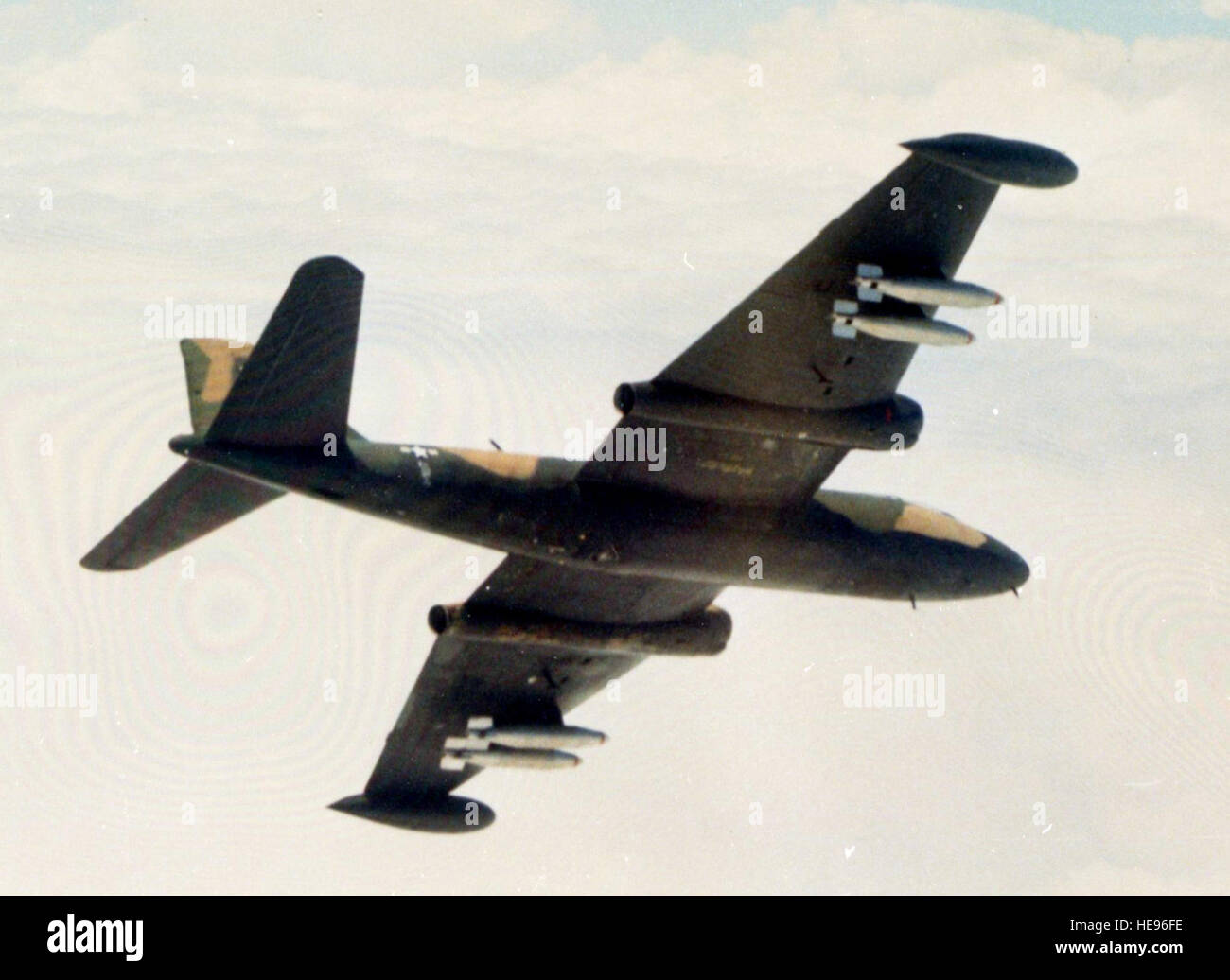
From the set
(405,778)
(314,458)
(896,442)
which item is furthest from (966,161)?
(405,778)

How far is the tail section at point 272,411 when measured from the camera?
103ft

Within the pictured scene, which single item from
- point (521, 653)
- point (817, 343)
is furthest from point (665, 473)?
point (521, 653)

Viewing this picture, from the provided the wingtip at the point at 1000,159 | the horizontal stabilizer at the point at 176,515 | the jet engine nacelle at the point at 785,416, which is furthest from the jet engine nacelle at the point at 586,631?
the wingtip at the point at 1000,159

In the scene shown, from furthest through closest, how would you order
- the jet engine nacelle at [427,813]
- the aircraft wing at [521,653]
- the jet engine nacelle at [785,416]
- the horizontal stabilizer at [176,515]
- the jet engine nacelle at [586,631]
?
the jet engine nacelle at [427,813], the aircraft wing at [521,653], the jet engine nacelle at [586,631], the horizontal stabilizer at [176,515], the jet engine nacelle at [785,416]

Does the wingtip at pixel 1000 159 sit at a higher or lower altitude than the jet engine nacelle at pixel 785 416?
higher

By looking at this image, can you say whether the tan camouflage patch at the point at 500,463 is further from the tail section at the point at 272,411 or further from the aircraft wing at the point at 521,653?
the aircraft wing at the point at 521,653

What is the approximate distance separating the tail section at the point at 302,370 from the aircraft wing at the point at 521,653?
7045 mm

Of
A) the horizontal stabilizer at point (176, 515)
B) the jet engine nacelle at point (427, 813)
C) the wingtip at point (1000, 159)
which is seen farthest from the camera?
the jet engine nacelle at point (427, 813)

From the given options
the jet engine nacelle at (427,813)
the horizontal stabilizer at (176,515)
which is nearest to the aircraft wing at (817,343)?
the horizontal stabilizer at (176,515)

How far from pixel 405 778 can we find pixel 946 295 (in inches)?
669

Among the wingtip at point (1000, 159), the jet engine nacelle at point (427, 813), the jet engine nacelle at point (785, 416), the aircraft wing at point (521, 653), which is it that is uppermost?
the wingtip at point (1000, 159)

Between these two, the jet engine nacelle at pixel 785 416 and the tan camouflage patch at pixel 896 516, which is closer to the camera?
the jet engine nacelle at pixel 785 416

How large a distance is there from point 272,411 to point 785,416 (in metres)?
8.37

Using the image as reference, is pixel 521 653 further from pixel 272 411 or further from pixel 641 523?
pixel 272 411
